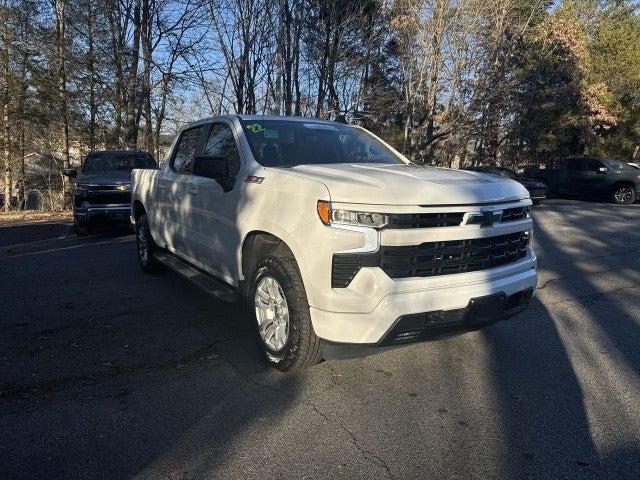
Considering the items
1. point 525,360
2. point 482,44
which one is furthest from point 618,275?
point 482,44

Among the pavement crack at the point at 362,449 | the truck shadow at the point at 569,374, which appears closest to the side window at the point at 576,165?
the truck shadow at the point at 569,374

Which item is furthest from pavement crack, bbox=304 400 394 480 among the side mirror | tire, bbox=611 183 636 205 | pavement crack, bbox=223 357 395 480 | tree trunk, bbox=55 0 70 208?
tree trunk, bbox=55 0 70 208

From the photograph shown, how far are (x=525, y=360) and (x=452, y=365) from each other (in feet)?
1.99

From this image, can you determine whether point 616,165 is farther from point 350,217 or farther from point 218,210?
point 350,217

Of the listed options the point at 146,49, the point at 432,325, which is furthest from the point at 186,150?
the point at 146,49

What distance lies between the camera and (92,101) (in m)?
19.9

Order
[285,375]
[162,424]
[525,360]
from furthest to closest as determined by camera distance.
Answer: [525,360]
[285,375]
[162,424]

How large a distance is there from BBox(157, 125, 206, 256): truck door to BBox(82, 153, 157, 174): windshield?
21.3 ft

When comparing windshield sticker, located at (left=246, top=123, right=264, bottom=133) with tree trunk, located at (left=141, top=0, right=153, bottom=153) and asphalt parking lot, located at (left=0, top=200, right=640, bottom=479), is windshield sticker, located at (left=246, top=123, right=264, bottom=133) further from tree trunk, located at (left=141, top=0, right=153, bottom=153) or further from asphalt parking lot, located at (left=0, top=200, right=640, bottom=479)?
tree trunk, located at (left=141, top=0, right=153, bottom=153)

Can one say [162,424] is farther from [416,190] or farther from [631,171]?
[631,171]

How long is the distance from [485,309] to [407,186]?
97 centimetres

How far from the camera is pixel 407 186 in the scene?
317 centimetres

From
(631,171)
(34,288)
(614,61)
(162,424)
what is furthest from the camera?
(614,61)

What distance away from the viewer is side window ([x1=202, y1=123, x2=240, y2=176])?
4352 millimetres
